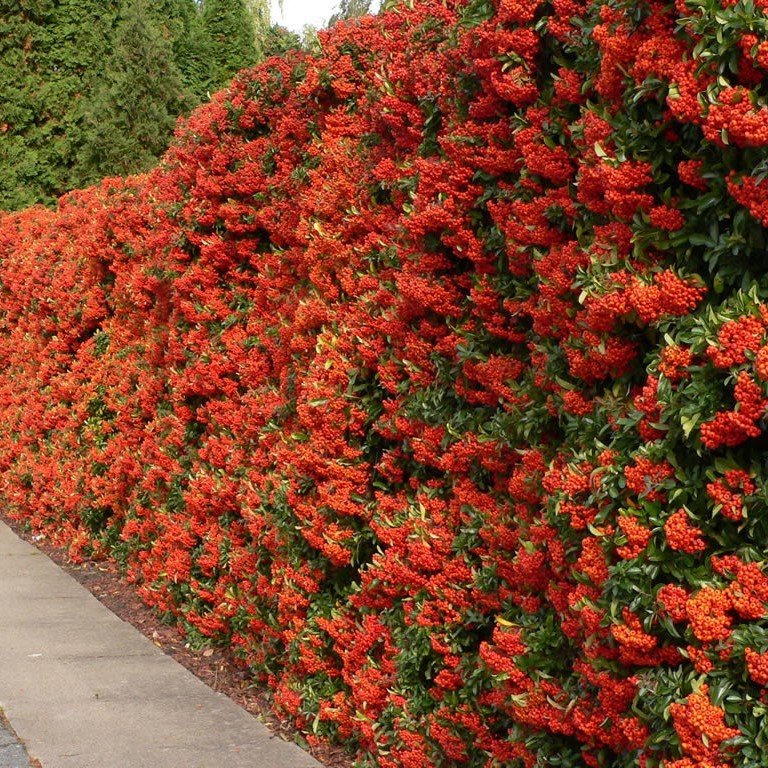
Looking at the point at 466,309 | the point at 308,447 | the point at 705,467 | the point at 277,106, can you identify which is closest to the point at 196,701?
the point at 308,447

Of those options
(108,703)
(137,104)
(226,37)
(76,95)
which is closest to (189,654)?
(108,703)

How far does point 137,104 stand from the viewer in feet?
51.9

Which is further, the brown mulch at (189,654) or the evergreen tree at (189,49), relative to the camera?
the evergreen tree at (189,49)

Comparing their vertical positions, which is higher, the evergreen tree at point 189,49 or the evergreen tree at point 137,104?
the evergreen tree at point 189,49

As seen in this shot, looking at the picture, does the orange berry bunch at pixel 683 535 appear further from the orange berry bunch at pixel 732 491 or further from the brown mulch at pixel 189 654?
the brown mulch at pixel 189 654

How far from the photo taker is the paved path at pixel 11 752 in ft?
16.3

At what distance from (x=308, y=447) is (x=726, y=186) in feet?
9.16

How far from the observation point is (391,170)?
4.73m

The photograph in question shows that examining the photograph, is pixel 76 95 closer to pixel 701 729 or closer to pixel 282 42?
pixel 282 42

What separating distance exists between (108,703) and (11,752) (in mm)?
720

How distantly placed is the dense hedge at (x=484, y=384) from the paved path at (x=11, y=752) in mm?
1224

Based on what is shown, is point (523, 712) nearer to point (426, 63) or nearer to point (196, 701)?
point (426, 63)

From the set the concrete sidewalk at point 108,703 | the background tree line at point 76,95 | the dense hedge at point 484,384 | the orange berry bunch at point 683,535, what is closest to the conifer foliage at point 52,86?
the background tree line at point 76,95

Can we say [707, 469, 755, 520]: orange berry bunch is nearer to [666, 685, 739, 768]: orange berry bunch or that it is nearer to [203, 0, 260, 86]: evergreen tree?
[666, 685, 739, 768]: orange berry bunch
